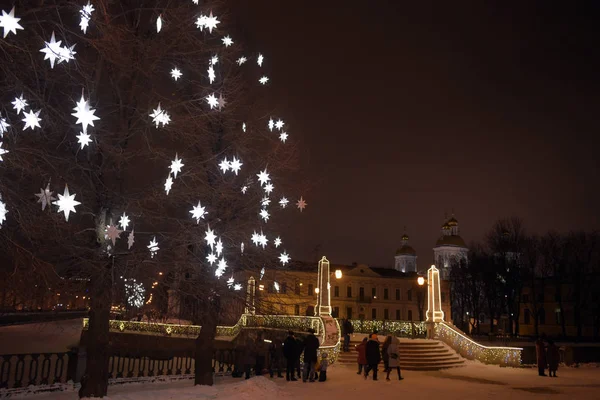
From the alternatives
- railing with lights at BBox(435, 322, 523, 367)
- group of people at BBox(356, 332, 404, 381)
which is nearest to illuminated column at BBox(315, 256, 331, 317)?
group of people at BBox(356, 332, 404, 381)

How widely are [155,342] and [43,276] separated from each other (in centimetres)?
2925

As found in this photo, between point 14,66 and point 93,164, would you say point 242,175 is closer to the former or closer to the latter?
point 93,164

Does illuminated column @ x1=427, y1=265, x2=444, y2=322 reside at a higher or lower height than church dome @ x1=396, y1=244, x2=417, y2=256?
lower

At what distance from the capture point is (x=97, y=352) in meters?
10.6

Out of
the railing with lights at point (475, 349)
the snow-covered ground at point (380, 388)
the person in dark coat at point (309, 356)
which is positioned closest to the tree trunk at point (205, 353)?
the snow-covered ground at point (380, 388)

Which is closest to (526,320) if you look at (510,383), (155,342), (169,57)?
(155,342)

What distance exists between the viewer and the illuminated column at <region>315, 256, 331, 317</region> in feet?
78.3

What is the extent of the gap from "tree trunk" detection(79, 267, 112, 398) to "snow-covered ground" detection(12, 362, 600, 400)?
556 mm

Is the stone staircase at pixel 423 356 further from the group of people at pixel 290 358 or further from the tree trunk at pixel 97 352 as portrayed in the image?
the tree trunk at pixel 97 352

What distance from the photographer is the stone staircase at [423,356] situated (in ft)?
72.3

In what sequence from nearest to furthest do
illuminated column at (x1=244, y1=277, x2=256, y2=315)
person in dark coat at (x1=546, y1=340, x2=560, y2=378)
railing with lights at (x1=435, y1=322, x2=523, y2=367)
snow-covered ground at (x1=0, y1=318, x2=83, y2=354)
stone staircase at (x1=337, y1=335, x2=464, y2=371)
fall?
illuminated column at (x1=244, y1=277, x2=256, y2=315), person in dark coat at (x1=546, y1=340, x2=560, y2=378), stone staircase at (x1=337, y1=335, x2=464, y2=371), railing with lights at (x1=435, y1=322, x2=523, y2=367), snow-covered ground at (x1=0, y1=318, x2=83, y2=354)

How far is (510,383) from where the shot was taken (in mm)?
17703

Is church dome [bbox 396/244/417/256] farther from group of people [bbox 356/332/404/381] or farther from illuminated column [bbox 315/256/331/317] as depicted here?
group of people [bbox 356/332/404/381]

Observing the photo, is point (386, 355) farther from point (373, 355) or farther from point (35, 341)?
point (35, 341)
